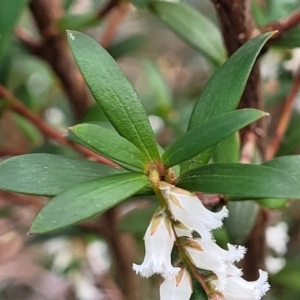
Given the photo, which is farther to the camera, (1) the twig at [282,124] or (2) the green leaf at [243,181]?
(1) the twig at [282,124]

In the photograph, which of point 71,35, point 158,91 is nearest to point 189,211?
point 71,35

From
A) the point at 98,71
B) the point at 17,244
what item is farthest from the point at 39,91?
the point at 98,71

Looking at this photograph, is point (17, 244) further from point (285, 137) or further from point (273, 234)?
point (285, 137)

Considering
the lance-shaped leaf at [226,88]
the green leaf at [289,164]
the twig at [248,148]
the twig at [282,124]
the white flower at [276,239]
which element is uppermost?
the lance-shaped leaf at [226,88]

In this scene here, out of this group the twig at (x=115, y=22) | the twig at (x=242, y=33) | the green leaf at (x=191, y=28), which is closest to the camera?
the twig at (x=242, y=33)

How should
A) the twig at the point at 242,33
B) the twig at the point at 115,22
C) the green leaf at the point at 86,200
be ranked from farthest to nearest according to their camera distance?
the twig at the point at 115,22
the twig at the point at 242,33
the green leaf at the point at 86,200

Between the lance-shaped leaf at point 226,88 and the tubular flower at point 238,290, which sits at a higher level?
the lance-shaped leaf at point 226,88

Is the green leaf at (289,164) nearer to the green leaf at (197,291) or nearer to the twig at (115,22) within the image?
the green leaf at (197,291)

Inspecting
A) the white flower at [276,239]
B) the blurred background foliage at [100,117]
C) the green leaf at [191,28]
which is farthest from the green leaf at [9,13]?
the white flower at [276,239]
